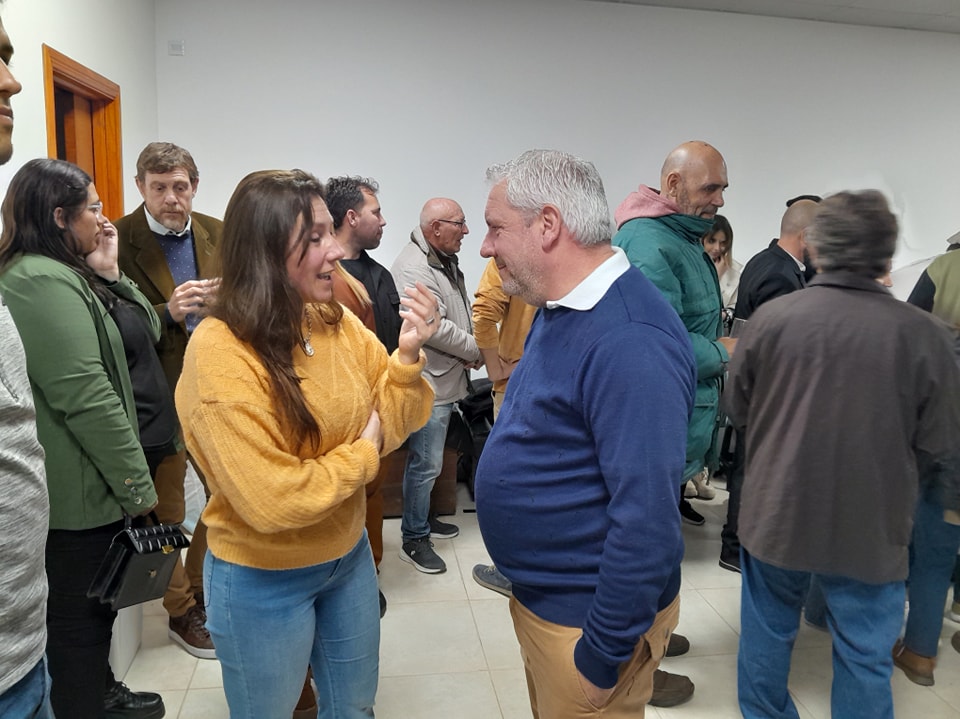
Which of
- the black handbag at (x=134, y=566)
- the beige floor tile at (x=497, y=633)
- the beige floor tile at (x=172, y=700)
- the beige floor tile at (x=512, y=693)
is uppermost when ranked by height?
the black handbag at (x=134, y=566)

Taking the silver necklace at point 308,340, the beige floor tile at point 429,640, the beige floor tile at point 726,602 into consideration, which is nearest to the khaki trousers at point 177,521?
the beige floor tile at point 429,640

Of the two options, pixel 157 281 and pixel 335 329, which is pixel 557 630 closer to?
pixel 335 329

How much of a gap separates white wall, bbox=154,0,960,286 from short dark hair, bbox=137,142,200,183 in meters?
1.86

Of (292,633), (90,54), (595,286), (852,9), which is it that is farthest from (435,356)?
(852,9)

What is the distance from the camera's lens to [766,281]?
3135mm

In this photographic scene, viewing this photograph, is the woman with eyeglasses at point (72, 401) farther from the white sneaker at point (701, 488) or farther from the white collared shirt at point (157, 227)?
the white sneaker at point (701, 488)

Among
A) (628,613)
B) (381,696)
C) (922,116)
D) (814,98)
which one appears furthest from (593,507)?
(922,116)

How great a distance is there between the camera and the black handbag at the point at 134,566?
5.62 feet

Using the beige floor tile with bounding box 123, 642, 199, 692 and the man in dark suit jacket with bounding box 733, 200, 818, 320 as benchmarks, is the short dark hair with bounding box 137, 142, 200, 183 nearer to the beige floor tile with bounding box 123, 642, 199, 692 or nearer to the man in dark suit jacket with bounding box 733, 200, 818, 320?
the beige floor tile with bounding box 123, 642, 199, 692

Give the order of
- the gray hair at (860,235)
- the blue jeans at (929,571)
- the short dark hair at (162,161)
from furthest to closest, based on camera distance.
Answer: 1. the short dark hair at (162,161)
2. the blue jeans at (929,571)
3. the gray hair at (860,235)

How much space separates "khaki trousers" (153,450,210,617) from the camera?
243 cm

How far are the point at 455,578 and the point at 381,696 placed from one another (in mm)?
845

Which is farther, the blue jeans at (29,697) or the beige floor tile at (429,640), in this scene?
the beige floor tile at (429,640)

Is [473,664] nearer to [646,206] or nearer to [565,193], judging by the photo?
[646,206]
